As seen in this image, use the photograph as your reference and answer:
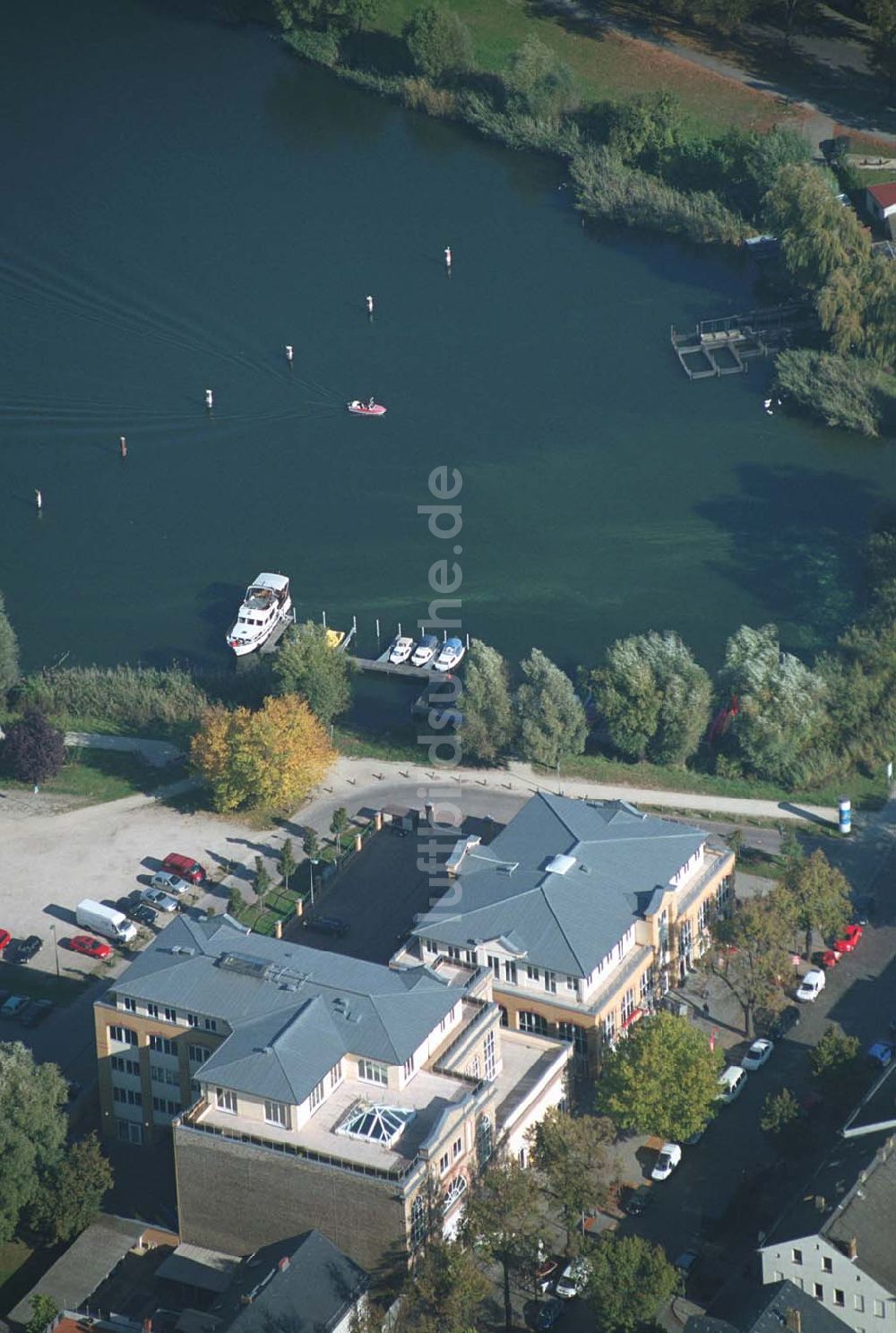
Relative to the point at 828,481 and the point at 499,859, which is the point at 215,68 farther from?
the point at 499,859

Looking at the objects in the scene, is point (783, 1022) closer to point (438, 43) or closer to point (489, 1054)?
point (489, 1054)

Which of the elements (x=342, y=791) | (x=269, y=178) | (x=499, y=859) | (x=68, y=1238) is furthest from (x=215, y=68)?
(x=68, y=1238)

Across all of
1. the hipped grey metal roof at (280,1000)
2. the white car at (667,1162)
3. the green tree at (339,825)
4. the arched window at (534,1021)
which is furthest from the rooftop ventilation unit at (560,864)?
the green tree at (339,825)

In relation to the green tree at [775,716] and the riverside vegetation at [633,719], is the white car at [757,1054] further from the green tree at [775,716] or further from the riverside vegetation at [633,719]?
the green tree at [775,716]

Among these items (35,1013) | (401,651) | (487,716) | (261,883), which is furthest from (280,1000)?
(401,651)

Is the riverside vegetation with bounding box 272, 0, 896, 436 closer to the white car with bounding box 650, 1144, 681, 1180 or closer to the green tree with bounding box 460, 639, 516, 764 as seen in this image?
the green tree with bounding box 460, 639, 516, 764

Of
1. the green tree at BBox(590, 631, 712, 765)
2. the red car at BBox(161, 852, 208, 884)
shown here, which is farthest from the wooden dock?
the red car at BBox(161, 852, 208, 884)
